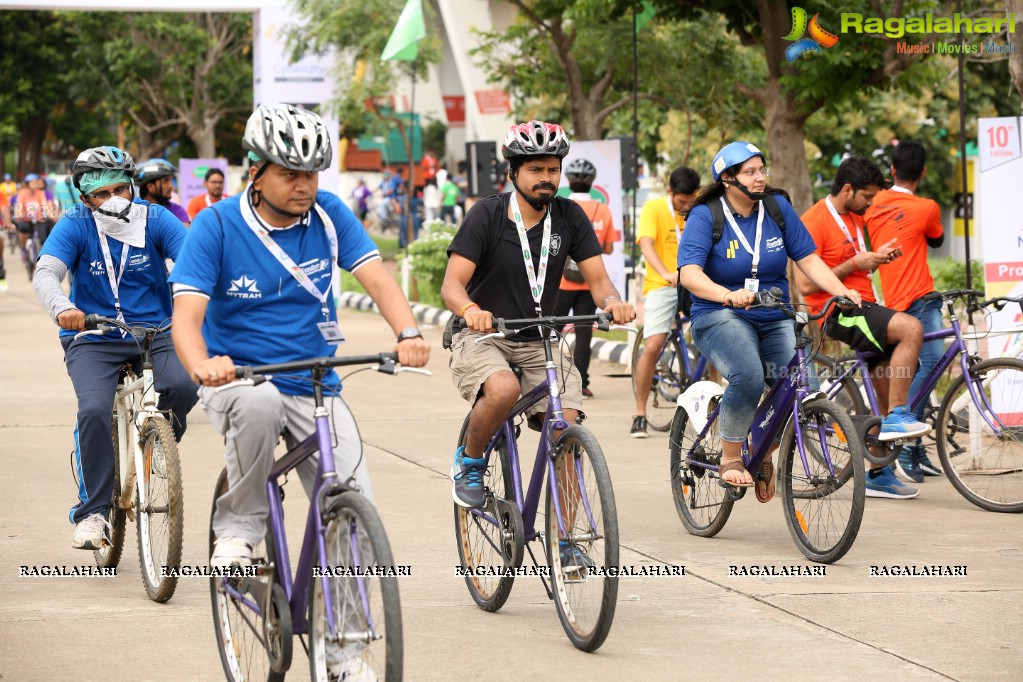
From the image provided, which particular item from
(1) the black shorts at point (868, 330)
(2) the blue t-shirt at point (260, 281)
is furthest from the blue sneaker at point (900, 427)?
(2) the blue t-shirt at point (260, 281)

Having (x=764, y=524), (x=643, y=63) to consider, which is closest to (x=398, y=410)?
(x=764, y=524)

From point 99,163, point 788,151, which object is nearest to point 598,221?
point 788,151

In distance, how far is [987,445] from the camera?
8.05m

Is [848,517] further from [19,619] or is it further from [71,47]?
[71,47]

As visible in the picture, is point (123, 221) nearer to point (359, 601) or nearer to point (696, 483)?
point (696, 483)

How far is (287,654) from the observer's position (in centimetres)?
434

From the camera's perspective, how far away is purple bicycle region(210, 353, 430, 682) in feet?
13.1

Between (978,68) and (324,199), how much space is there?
2275cm

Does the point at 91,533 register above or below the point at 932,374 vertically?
below

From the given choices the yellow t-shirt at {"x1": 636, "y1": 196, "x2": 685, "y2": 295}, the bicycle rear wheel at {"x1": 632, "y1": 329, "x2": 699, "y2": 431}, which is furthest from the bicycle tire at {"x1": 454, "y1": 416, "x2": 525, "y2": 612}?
the yellow t-shirt at {"x1": 636, "y1": 196, "x2": 685, "y2": 295}

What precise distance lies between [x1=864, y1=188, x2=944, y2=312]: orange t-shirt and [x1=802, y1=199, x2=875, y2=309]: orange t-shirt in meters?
0.18

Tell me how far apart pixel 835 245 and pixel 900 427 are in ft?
3.59

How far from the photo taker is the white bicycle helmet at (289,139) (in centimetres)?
449

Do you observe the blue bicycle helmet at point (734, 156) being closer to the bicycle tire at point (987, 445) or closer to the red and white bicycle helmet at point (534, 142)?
the red and white bicycle helmet at point (534, 142)
